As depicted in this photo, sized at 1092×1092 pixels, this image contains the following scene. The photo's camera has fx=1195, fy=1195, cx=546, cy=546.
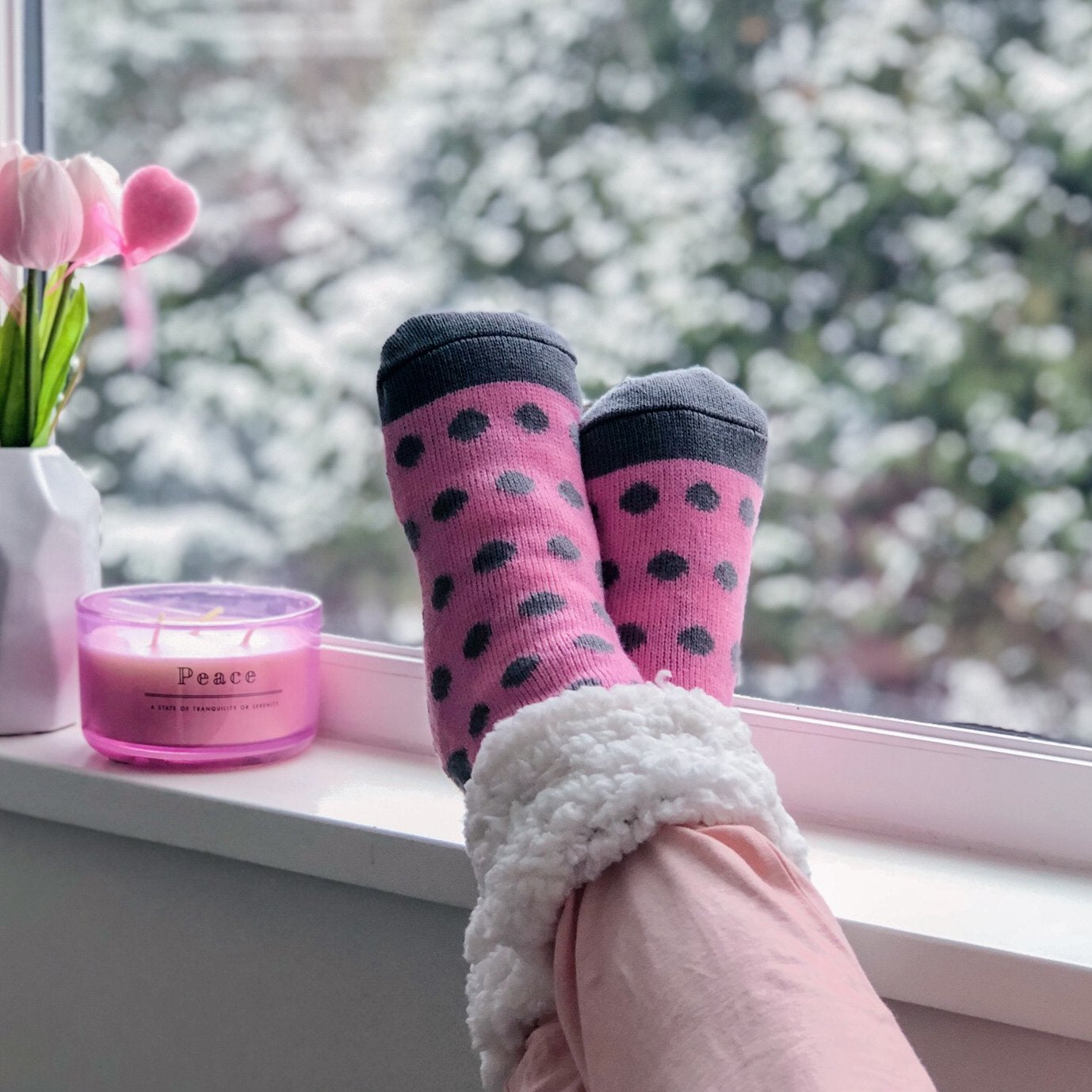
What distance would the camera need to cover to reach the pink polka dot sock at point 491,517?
62 centimetres

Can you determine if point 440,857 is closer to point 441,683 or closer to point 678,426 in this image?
point 441,683

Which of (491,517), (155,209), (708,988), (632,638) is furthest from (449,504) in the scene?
(708,988)

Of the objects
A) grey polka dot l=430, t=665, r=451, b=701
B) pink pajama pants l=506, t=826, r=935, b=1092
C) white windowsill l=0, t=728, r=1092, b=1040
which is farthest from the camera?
grey polka dot l=430, t=665, r=451, b=701

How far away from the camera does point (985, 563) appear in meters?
0.74

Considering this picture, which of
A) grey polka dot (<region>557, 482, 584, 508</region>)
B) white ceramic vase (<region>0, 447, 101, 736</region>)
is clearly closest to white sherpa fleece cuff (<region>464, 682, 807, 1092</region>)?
grey polka dot (<region>557, 482, 584, 508</region>)

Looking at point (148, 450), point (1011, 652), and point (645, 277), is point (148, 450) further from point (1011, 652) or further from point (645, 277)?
point (1011, 652)

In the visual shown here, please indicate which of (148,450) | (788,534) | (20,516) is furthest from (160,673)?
(788,534)

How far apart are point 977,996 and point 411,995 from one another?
1.05 feet

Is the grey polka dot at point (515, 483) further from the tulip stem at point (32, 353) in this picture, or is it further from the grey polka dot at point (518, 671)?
the tulip stem at point (32, 353)

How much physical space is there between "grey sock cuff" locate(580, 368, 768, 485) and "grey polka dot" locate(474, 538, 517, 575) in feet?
A: 0.44

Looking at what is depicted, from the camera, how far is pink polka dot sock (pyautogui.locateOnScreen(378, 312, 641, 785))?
619mm

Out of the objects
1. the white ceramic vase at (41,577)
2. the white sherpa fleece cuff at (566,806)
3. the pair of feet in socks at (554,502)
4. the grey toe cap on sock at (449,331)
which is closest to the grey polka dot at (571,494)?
the pair of feet in socks at (554,502)

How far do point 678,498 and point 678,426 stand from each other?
0.16 feet

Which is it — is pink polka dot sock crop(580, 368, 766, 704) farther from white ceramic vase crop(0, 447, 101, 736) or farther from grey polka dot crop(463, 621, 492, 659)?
white ceramic vase crop(0, 447, 101, 736)
